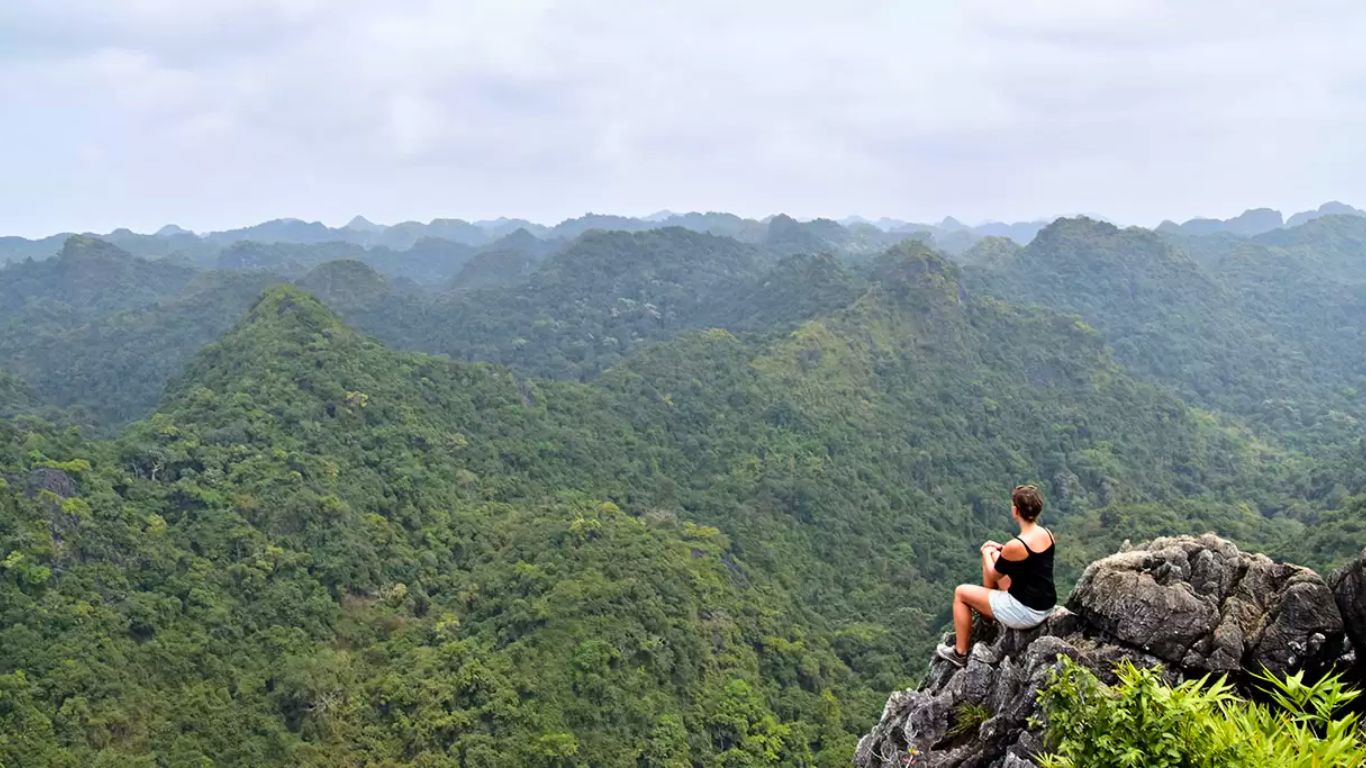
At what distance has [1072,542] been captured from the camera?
162 ft

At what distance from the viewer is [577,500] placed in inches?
1961

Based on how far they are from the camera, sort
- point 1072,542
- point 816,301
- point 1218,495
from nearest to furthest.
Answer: point 1072,542
point 1218,495
point 816,301

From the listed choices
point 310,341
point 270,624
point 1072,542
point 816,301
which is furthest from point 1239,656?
point 816,301

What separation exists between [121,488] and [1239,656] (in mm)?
41057

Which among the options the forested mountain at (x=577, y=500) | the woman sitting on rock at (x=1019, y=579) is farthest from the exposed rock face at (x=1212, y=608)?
the forested mountain at (x=577, y=500)

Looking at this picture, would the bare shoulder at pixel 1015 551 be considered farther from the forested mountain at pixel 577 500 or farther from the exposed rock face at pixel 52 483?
the exposed rock face at pixel 52 483

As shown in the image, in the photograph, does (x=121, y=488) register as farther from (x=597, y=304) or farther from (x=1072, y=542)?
(x=597, y=304)

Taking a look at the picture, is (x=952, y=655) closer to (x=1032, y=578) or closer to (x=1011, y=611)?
(x=1011, y=611)

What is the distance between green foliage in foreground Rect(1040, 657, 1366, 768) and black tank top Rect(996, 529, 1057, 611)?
236 cm

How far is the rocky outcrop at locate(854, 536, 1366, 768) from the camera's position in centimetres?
834

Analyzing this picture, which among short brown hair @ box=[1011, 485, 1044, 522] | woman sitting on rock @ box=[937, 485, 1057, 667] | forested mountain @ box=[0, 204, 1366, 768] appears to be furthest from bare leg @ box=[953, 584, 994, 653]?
forested mountain @ box=[0, 204, 1366, 768]

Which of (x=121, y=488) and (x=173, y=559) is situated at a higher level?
(x=121, y=488)

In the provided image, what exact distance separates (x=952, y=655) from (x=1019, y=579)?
69.0 inches

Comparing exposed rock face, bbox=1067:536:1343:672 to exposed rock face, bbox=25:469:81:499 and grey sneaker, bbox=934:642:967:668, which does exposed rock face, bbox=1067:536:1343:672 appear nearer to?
grey sneaker, bbox=934:642:967:668
